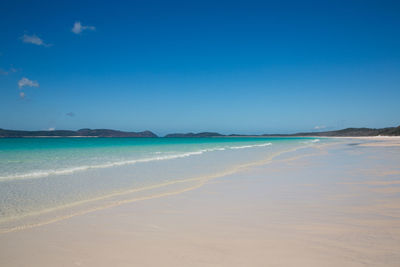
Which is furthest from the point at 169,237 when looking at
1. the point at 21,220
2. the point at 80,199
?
the point at 80,199

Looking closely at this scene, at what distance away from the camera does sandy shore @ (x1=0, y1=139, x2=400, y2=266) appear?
317 cm

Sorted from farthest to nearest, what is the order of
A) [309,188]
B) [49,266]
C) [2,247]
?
[309,188] → [2,247] → [49,266]

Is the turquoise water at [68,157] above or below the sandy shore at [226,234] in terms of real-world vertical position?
below

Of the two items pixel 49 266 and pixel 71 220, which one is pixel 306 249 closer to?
pixel 49 266

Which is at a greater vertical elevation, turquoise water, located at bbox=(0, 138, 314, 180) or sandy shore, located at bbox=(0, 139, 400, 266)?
sandy shore, located at bbox=(0, 139, 400, 266)

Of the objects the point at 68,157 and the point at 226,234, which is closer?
the point at 226,234

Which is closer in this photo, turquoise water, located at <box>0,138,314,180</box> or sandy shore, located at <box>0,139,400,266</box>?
sandy shore, located at <box>0,139,400,266</box>

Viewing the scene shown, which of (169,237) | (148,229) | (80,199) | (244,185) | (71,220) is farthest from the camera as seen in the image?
(244,185)

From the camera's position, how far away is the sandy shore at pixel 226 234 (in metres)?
3.17

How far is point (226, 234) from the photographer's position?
3955 mm

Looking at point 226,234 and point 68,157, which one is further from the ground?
point 226,234

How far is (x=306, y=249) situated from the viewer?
11.0 feet

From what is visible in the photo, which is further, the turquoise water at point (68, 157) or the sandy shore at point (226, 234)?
the turquoise water at point (68, 157)

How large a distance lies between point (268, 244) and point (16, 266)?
10.8 feet
